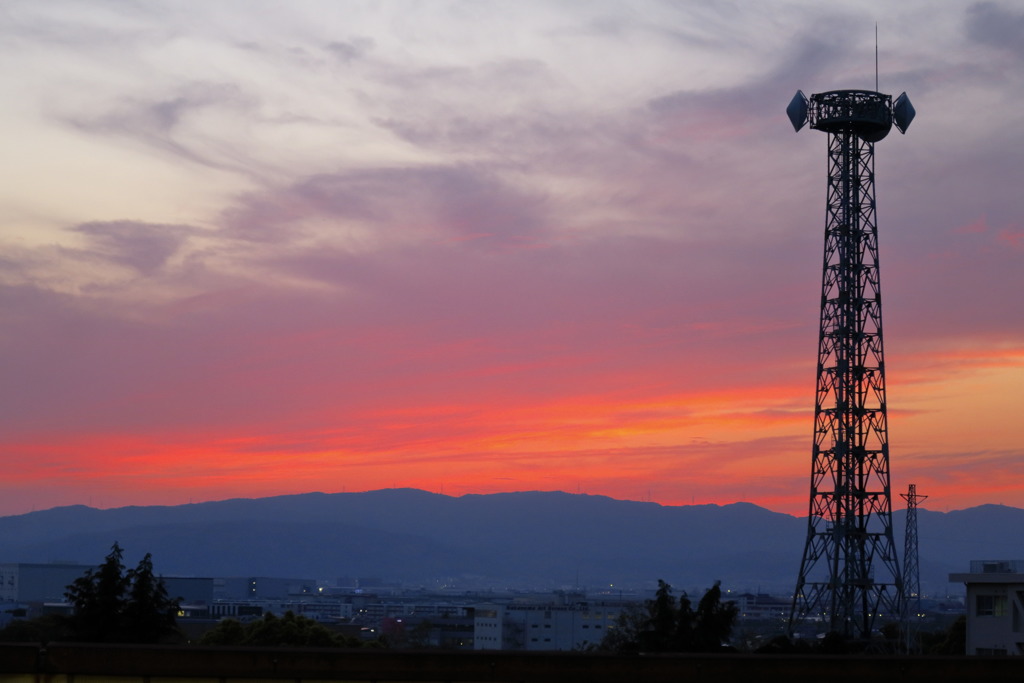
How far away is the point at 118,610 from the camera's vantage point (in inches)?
2345

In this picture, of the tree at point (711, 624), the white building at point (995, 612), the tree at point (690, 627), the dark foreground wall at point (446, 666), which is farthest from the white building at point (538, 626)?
the dark foreground wall at point (446, 666)

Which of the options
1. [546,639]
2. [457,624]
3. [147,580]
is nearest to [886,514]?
[147,580]

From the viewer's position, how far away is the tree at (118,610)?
58469 mm

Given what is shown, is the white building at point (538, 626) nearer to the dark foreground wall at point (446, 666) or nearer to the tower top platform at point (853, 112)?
the tower top platform at point (853, 112)

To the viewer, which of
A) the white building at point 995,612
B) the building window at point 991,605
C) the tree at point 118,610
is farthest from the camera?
the tree at point 118,610

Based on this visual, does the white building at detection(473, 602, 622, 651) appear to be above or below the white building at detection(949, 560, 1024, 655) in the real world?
below

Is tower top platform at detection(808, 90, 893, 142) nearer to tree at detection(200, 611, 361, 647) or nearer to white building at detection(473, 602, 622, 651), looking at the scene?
tree at detection(200, 611, 361, 647)

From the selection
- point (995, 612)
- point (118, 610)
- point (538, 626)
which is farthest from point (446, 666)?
point (538, 626)

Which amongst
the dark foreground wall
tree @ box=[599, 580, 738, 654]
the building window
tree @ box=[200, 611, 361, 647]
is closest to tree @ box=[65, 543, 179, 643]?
tree @ box=[200, 611, 361, 647]

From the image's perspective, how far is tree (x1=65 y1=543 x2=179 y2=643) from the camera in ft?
192

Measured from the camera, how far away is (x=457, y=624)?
188 meters

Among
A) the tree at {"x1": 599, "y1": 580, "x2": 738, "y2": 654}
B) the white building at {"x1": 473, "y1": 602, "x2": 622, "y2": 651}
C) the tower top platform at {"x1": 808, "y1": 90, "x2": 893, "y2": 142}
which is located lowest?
the white building at {"x1": 473, "y1": 602, "x2": 622, "y2": 651}

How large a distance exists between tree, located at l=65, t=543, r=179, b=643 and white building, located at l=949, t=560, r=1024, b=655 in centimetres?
3360

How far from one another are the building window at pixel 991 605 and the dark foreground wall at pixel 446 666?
30815 millimetres
